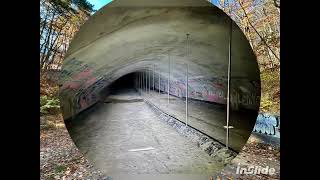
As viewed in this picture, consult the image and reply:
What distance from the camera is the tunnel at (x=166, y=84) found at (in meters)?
5.14

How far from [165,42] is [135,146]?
3.17 m

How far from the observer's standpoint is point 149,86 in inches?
571

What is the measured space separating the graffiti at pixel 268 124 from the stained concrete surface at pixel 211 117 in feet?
0.85

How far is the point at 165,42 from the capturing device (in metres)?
7.44

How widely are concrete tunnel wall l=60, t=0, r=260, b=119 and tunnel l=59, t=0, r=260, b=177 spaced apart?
0.02 metres

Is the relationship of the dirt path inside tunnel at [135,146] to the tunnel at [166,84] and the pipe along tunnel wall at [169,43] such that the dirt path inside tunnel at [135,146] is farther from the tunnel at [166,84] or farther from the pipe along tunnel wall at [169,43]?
the pipe along tunnel wall at [169,43]

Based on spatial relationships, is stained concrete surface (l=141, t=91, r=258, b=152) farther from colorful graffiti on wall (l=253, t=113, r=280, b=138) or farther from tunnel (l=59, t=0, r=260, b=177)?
colorful graffiti on wall (l=253, t=113, r=280, b=138)

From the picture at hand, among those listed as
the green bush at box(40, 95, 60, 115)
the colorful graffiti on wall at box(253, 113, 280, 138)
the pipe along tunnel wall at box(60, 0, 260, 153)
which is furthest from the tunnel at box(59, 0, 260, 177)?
the green bush at box(40, 95, 60, 115)

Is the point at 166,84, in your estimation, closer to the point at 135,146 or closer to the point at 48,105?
the point at 135,146

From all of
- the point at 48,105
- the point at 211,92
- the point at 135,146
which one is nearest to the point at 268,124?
the point at 48,105
